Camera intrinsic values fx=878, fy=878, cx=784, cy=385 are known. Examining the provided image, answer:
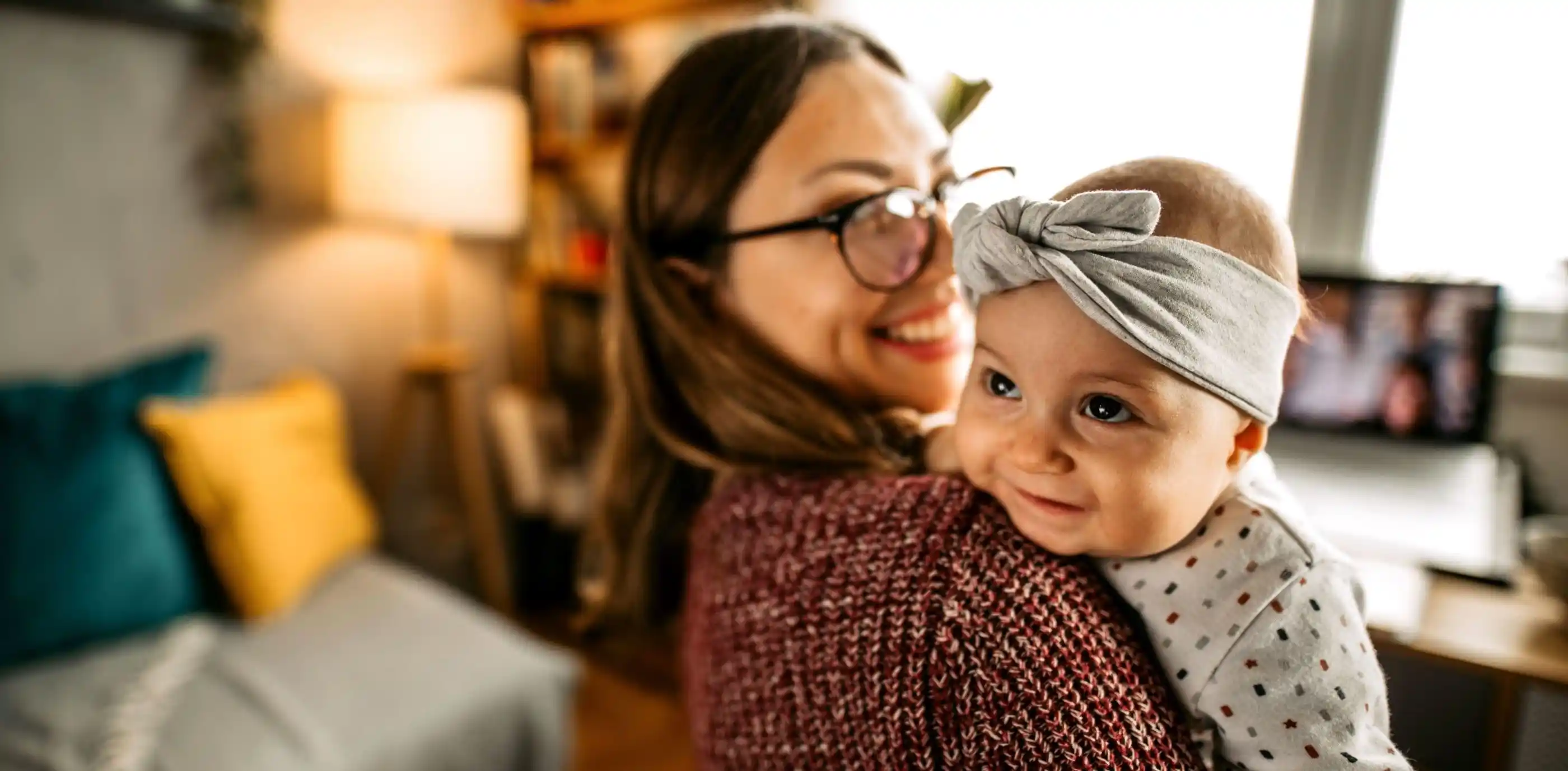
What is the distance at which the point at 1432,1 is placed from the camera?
1.44 feet

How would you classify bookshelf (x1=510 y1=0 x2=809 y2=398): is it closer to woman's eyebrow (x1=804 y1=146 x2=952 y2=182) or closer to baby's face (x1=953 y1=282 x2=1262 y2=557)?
woman's eyebrow (x1=804 y1=146 x2=952 y2=182)

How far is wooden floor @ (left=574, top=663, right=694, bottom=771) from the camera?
85.9 inches

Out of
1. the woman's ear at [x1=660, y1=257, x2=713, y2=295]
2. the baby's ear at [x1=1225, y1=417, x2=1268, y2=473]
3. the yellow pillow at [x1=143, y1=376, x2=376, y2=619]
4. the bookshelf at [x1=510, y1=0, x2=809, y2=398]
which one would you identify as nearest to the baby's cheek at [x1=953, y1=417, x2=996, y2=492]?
the baby's ear at [x1=1225, y1=417, x2=1268, y2=473]

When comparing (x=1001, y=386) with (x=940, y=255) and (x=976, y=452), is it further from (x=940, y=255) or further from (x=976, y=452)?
(x=940, y=255)

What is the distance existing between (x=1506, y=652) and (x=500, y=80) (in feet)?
9.78

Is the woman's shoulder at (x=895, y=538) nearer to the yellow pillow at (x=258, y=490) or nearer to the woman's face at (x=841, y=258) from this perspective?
the woman's face at (x=841, y=258)

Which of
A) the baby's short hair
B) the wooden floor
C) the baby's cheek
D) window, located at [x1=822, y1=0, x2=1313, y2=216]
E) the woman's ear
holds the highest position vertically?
window, located at [x1=822, y1=0, x2=1313, y2=216]

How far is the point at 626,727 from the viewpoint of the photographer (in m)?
2.32

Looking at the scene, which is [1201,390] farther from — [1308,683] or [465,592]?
[465,592]

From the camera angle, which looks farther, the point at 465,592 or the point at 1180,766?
the point at 465,592

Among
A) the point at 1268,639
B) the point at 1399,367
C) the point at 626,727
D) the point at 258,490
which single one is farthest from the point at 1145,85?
the point at 626,727

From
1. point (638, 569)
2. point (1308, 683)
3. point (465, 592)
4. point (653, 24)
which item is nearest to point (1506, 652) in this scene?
point (1308, 683)

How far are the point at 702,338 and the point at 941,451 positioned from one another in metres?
0.28

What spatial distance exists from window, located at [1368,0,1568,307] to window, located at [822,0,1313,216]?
0.07m
